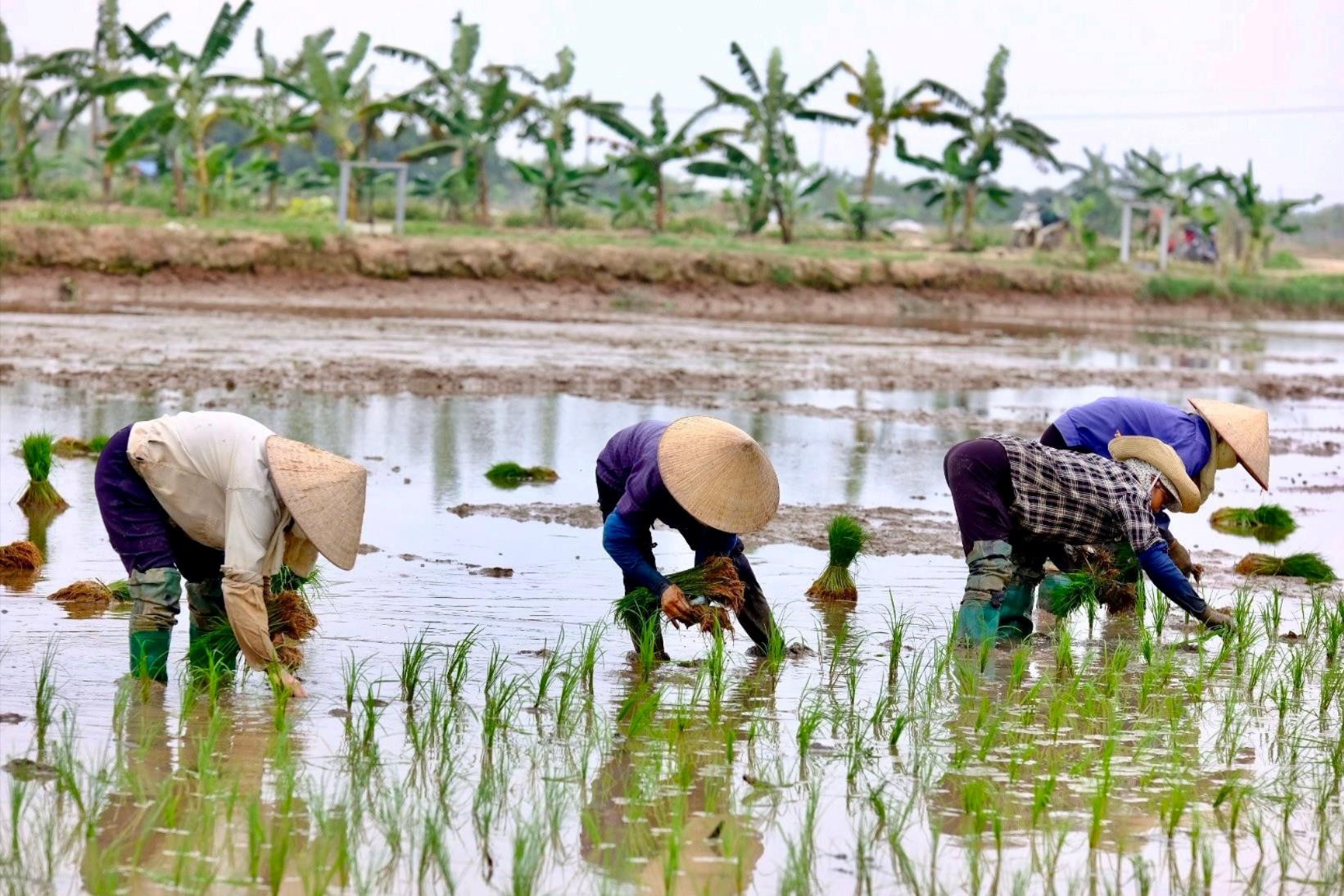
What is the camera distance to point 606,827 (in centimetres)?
421

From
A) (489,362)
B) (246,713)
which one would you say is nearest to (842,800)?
(246,713)

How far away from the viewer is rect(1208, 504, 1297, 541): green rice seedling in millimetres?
9242

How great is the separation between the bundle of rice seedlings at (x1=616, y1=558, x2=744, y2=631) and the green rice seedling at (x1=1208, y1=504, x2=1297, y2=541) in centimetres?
453

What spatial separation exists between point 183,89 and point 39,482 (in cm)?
1998

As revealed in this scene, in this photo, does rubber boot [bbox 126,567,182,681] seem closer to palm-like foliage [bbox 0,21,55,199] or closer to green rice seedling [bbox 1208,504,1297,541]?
green rice seedling [bbox 1208,504,1297,541]

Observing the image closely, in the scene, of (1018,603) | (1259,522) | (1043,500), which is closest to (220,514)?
(1043,500)

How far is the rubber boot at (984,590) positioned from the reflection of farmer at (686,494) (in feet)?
2.89

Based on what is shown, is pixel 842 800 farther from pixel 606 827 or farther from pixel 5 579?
pixel 5 579

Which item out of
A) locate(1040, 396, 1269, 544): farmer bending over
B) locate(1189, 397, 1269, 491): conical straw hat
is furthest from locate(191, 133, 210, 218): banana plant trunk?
locate(1189, 397, 1269, 491): conical straw hat

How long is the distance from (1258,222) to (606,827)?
119 ft

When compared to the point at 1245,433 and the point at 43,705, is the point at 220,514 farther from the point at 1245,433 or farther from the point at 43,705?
the point at 1245,433

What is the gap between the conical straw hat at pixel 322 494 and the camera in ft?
15.1

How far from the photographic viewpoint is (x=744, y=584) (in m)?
5.77

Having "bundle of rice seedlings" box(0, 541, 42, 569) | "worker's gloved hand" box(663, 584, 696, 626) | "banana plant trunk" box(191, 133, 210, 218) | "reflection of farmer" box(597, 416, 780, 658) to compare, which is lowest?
"bundle of rice seedlings" box(0, 541, 42, 569)
